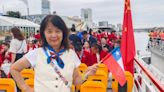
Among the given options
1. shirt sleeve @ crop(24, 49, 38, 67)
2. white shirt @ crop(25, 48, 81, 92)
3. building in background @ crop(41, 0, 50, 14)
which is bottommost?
white shirt @ crop(25, 48, 81, 92)

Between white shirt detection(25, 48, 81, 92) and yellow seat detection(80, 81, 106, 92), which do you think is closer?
white shirt detection(25, 48, 81, 92)

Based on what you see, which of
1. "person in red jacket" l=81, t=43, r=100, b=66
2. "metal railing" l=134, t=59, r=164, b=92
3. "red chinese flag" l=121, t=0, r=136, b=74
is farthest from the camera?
"person in red jacket" l=81, t=43, r=100, b=66

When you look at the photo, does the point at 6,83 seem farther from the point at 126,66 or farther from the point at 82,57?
the point at 82,57

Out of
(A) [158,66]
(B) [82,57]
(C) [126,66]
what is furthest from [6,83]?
(A) [158,66]

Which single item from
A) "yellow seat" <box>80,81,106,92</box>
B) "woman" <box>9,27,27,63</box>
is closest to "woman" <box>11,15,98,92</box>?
"yellow seat" <box>80,81,106,92</box>

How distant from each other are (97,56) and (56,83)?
5521mm

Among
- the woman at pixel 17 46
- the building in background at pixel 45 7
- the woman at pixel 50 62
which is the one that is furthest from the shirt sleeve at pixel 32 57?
the building in background at pixel 45 7

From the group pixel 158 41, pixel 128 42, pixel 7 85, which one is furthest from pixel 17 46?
pixel 158 41

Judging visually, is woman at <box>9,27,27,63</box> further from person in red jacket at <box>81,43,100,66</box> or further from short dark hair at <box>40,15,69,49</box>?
short dark hair at <box>40,15,69,49</box>

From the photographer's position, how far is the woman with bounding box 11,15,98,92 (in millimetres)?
3066

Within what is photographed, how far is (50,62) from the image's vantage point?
121 inches

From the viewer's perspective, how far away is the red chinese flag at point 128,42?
24.1 ft

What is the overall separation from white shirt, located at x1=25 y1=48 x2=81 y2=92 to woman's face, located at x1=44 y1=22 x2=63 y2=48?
0.36ft

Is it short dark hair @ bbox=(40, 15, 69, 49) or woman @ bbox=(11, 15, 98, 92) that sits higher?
short dark hair @ bbox=(40, 15, 69, 49)
